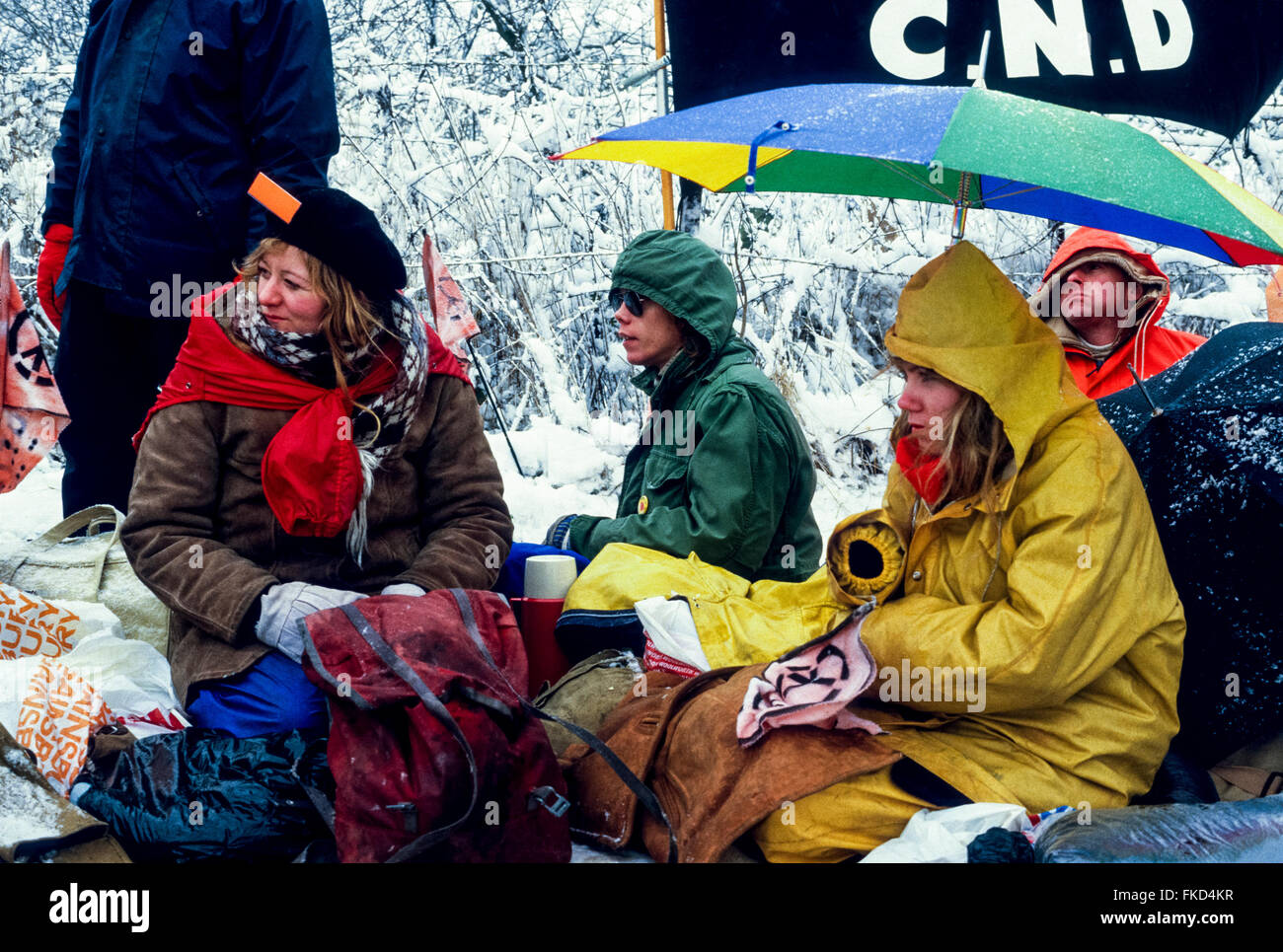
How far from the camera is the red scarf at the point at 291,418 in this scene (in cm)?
253

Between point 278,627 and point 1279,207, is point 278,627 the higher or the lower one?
the lower one

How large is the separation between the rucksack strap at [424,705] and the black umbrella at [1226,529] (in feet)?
4.98

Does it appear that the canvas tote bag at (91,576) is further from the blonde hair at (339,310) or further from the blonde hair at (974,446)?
the blonde hair at (974,446)

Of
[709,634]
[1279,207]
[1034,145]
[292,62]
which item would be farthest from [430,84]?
[1034,145]

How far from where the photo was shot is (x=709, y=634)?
8.86 ft

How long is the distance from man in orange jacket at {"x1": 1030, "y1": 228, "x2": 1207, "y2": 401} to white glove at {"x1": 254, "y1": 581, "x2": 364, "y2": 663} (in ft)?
7.97

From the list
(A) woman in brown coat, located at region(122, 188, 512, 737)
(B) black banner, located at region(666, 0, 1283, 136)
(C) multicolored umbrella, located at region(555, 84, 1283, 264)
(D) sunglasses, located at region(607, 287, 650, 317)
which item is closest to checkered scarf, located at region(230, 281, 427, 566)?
(A) woman in brown coat, located at region(122, 188, 512, 737)

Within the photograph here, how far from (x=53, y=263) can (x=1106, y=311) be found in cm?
326

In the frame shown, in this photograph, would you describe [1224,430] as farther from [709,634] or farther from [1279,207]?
[1279,207]

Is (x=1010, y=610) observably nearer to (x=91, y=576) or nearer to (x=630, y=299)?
(x=630, y=299)

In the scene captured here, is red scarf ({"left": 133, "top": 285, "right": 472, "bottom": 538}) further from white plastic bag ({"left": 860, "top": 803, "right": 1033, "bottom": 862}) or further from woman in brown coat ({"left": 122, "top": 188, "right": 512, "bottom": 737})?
white plastic bag ({"left": 860, "top": 803, "right": 1033, "bottom": 862})

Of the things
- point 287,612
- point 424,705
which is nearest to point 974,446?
point 424,705

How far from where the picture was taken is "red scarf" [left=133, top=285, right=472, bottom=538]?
99.7 inches
